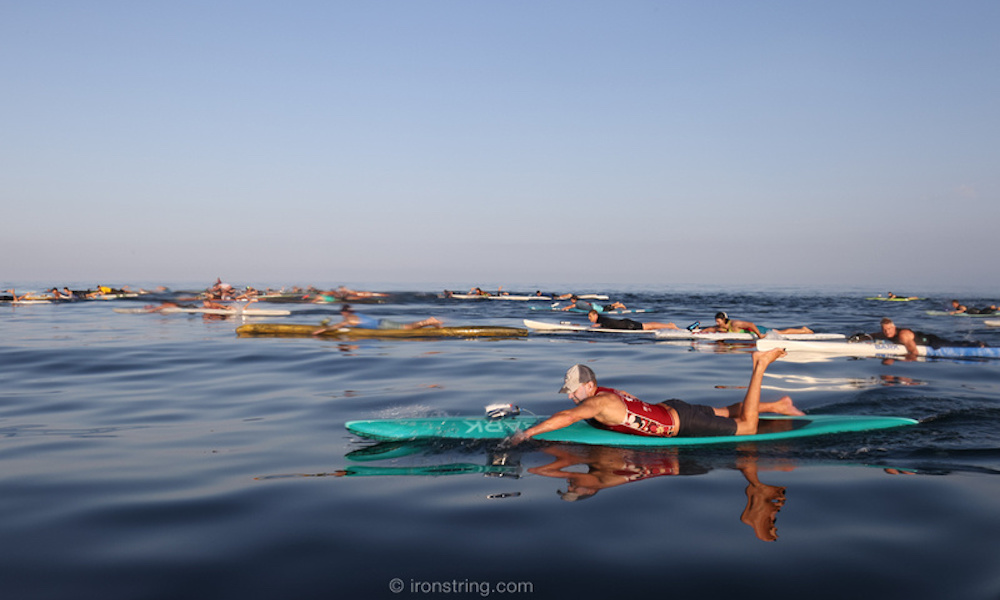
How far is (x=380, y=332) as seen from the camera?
21.3 meters

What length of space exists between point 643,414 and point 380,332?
1534cm

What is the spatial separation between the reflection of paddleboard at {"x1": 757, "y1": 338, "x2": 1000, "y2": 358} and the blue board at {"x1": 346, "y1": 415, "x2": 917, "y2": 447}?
931cm

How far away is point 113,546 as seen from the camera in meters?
4.39

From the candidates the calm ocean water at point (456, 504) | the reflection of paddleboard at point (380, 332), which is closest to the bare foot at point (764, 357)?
the calm ocean water at point (456, 504)

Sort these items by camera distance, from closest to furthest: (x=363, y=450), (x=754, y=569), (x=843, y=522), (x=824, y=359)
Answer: (x=754, y=569) < (x=843, y=522) < (x=363, y=450) < (x=824, y=359)

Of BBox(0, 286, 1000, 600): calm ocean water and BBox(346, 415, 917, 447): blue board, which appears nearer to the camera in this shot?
BBox(0, 286, 1000, 600): calm ocean water

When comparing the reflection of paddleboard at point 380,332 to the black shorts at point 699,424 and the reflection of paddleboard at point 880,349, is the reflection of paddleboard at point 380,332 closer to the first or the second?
the reflection of paddleboard at point 880,349

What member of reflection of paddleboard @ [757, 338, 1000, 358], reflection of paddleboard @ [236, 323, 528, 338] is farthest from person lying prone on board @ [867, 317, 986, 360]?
reflection of paddleboard @ [236, 323, 528, 338]

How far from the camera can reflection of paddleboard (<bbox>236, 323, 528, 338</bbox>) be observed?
21234mm

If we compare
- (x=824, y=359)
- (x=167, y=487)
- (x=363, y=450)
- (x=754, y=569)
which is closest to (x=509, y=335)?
(x=824, y=359)

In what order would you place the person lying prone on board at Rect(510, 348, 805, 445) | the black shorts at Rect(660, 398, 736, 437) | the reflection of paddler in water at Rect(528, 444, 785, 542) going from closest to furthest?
the reflection of paddler in water at Rect(528, 444, 785, 542) < the person lying prone on board at Rect(510, 348, 805, 445) < the black shorts at Rect(660, 398, 736, 437)

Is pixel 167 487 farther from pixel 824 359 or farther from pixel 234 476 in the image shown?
pixel 824 359

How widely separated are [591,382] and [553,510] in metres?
1.98

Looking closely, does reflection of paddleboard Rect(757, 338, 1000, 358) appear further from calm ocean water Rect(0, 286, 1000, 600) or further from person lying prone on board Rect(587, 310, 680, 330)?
calm ocean water Rect(0, 286, 1000, 600)
